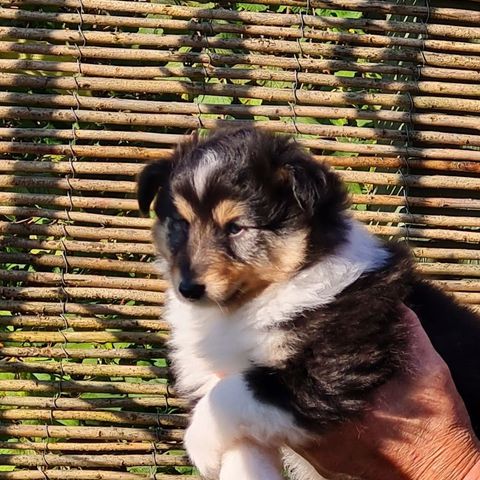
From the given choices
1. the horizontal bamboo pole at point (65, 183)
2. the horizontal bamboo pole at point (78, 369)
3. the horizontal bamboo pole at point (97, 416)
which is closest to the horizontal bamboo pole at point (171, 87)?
the horizontal bamboo pole at point (65, 183)

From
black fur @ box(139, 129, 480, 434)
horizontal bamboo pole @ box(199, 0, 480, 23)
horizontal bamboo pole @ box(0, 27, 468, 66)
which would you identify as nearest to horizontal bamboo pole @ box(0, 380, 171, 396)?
black fur @ box(139, 129, 480, 434)

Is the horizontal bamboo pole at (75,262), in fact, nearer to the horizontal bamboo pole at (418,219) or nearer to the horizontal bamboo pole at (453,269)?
the horizontal bamboo pole at (418,219)

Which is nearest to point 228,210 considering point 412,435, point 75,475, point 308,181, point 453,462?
point 308,181

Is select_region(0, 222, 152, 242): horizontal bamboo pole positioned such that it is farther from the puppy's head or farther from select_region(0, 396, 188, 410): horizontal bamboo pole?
the puppy's head

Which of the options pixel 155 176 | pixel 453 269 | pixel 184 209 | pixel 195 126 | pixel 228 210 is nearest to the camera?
pixel 228 210

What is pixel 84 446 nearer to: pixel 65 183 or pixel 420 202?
pixel 65 183

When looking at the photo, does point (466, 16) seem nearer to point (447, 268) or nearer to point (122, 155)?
point (447, 268)
